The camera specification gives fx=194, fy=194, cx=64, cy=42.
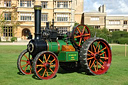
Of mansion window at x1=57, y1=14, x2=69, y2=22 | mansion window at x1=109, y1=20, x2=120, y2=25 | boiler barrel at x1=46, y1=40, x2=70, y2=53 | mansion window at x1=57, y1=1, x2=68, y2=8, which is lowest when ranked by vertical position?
boiler barrel at x1=46, y1=40, x2=70, y2=53

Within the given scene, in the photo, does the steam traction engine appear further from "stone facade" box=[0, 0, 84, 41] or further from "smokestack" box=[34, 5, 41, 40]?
"stone facade" box=[0, 0, 84, 41]

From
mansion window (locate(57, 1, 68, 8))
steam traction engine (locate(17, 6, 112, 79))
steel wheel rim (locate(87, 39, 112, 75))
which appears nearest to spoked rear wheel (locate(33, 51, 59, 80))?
steam traction engine (locate(17, 6, 112, 79))

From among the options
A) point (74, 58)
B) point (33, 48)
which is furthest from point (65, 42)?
point (33, 48)

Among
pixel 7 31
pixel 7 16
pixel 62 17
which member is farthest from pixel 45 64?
pixel 7 16

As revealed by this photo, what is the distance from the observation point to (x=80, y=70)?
8273 mm

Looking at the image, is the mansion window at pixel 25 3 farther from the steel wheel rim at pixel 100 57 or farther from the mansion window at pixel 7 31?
the steel wheel rim at pixel 100 57

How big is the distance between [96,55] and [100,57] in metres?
0.26

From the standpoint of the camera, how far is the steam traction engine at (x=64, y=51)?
6.44 m

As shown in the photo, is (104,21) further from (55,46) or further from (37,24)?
(37,24)

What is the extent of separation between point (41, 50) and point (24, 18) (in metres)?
35.2

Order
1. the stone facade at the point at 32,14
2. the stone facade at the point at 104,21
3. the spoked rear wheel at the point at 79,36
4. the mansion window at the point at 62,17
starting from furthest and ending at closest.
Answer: the stone facade at the point at 104,21 < the mansion window at the point at 62,17 < the stone facade at the point at 32,14 < the spoked rear wheel at the point at 79,36

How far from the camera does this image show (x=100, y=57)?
734 centimetres

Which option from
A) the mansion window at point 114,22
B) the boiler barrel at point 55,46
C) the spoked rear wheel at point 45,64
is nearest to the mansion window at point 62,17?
the mansion window at point 114,22

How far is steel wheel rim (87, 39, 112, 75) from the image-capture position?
7.17m
